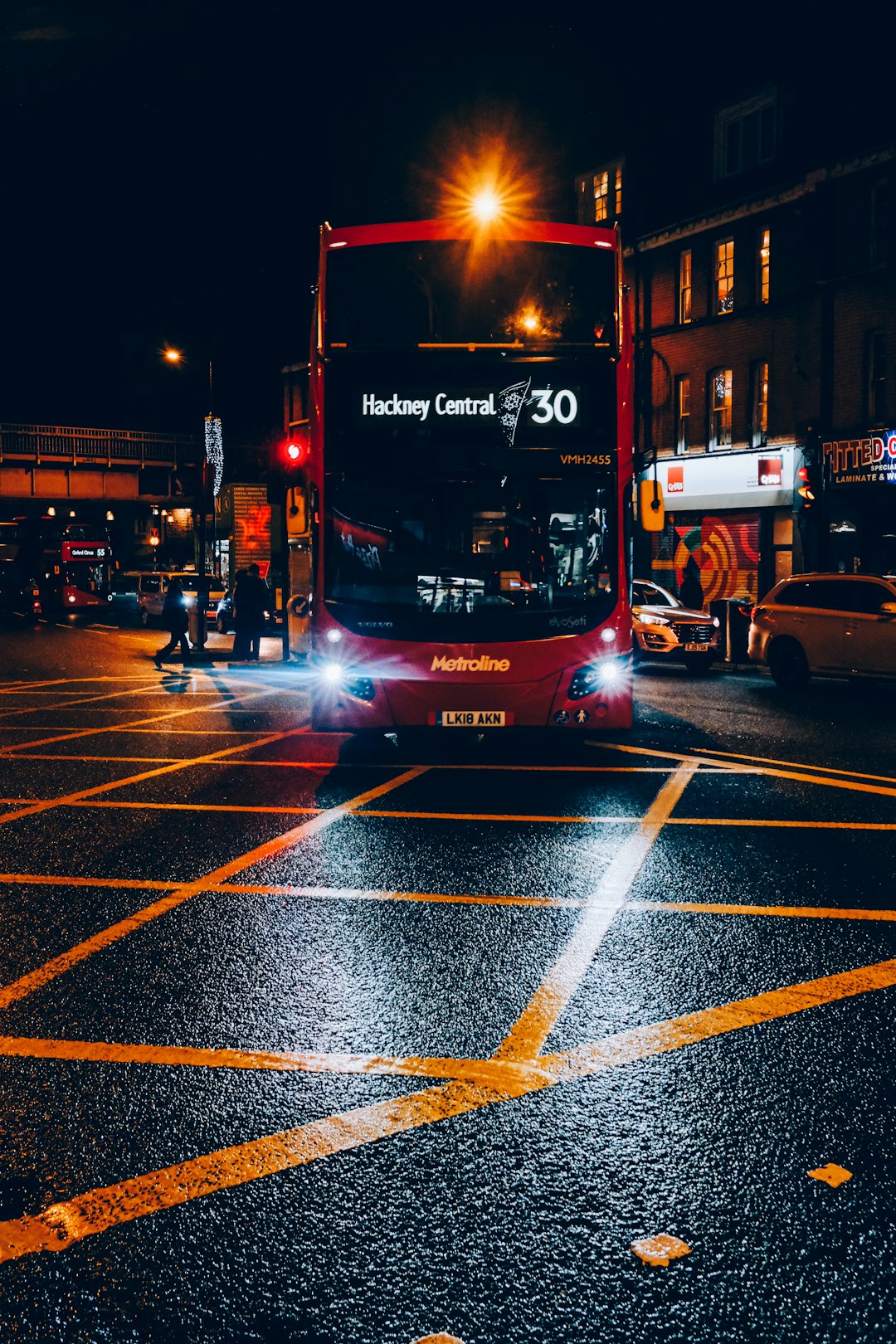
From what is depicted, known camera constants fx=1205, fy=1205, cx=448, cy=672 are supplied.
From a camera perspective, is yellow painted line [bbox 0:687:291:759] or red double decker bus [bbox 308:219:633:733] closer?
red double decker bus [bbox 308:219:633:733]

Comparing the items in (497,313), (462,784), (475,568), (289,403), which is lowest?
(462,784)

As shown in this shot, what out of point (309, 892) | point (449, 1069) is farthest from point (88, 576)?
point (449, 1069)

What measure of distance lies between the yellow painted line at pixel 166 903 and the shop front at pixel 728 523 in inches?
919

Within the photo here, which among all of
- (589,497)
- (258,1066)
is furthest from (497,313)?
(258,1066)

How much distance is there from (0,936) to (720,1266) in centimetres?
403

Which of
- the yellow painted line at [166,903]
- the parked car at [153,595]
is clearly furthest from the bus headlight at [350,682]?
the parked car at [153,595]

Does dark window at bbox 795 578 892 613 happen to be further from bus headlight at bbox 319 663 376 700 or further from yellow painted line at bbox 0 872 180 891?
yellow painted line at bbox 0 872 180 891

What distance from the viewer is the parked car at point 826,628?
1667 cm

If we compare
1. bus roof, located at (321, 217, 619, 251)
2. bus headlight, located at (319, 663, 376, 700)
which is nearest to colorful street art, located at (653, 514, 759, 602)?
bus roof, located at (321, 217, 619, 251)

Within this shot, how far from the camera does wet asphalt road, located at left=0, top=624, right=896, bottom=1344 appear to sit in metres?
2.78

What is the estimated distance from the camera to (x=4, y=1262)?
9.43ft

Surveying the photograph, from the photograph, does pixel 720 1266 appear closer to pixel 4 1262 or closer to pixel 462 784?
pixel 4 1262

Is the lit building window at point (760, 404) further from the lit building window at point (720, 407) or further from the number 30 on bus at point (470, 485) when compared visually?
the number 30 on bus at point (470, 485)

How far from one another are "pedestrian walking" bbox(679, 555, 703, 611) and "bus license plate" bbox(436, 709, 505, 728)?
2279cm
